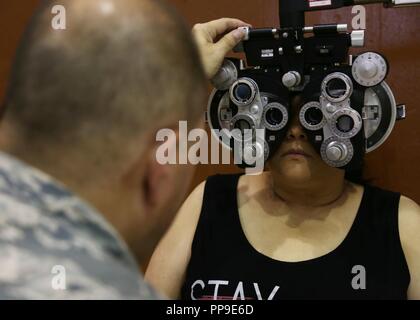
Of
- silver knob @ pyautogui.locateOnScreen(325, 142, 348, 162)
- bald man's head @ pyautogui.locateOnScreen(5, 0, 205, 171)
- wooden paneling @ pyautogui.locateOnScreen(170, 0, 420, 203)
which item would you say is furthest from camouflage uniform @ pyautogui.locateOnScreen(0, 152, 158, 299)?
wooden paneling @ pyautogui.locateOnScreen(170, 0, 420, 203)

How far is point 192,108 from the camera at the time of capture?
656mm

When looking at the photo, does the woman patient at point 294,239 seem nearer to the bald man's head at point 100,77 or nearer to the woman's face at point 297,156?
the woman's face at point 297,156

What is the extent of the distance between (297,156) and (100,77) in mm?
733

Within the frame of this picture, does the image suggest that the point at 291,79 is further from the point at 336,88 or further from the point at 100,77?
the point at 100,77

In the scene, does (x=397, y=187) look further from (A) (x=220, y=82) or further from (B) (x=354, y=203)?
(A) (x=220, y=82)

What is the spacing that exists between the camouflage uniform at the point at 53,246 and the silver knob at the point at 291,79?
750mm

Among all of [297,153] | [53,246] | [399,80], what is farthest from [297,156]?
[53,246]

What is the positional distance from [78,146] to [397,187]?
1.14m

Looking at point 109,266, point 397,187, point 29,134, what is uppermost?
point 29,134

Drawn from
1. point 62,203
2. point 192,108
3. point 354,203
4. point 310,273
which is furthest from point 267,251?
point 62,203

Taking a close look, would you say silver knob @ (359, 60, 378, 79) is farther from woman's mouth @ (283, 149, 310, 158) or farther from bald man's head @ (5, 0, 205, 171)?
bald man's head @ (5, 0, 205, 171)

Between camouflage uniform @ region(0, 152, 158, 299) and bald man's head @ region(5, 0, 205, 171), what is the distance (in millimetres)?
54

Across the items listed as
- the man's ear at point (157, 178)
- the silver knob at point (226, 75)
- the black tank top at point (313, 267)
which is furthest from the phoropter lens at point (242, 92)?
the man's ear at point (157, 178)
